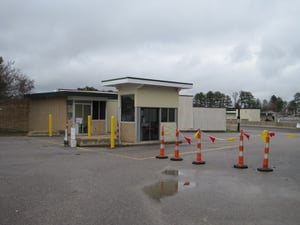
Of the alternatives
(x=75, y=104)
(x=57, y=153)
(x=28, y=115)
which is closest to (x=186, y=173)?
(x=57, y=153)

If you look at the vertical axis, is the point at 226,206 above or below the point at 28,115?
below

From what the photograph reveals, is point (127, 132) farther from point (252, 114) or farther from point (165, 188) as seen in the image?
point (252, 114)

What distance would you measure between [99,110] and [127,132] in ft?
23.5

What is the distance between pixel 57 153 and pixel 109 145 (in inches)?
148

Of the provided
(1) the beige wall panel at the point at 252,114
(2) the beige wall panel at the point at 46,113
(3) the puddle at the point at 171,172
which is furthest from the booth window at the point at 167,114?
(1) the beige wall panel at the point at 252,114

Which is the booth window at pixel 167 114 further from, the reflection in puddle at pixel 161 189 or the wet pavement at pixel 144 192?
the reflection in puddle at pixel 161 189

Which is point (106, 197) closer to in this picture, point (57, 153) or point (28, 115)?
point (57, 153)

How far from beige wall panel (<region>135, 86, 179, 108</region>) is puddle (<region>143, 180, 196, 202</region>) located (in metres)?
9.63

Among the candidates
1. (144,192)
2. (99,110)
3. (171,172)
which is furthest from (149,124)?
(144,192)

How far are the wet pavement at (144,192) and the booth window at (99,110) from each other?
12.5 meters

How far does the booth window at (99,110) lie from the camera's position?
23969 millimetres

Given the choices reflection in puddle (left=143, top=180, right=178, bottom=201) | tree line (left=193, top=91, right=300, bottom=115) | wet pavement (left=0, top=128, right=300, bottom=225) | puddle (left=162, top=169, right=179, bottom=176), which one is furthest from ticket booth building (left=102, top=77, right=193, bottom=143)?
tree line (left=193, top=91, right=300, bottom=115)

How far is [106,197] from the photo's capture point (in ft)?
21.3

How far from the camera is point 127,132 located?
17.7 meters
